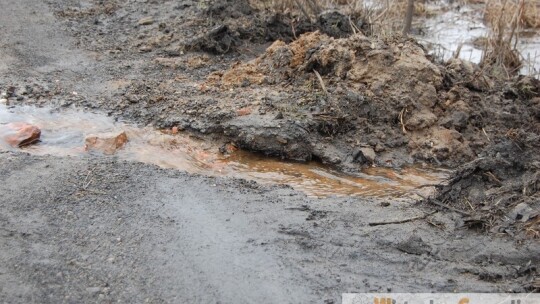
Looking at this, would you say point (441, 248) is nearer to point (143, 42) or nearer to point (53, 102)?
point (53, 102)

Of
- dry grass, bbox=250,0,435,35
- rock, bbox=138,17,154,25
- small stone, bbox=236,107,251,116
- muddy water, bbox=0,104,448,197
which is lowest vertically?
muddy water, bbox=0,104,448,197

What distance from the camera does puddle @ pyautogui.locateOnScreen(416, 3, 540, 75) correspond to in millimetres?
10344

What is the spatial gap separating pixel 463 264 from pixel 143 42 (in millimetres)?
6233

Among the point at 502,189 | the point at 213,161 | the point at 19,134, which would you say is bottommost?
the point at 213,161

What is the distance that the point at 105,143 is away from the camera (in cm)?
545

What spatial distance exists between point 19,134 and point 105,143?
2.64 feet

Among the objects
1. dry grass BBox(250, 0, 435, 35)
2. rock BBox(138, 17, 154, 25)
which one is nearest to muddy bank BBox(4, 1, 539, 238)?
rock BBox(138, 17, 154, 25)

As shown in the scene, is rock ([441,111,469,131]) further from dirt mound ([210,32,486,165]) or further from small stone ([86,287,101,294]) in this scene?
small stone ([86,287,101,294])

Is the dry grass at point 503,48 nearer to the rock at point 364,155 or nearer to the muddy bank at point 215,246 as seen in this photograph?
the rock at point 364,155

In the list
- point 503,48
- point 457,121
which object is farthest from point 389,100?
point 503,48

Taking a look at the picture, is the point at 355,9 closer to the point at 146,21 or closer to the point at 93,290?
the point at 146,21

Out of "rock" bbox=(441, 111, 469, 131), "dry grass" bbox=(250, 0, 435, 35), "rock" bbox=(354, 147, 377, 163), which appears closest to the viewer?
"rock" bbox=(354, 147, 377, 163)

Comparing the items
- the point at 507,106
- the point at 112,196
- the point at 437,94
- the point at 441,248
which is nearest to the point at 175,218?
the point at 112,196

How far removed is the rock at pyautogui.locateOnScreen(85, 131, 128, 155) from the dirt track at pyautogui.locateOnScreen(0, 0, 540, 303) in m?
0.32
